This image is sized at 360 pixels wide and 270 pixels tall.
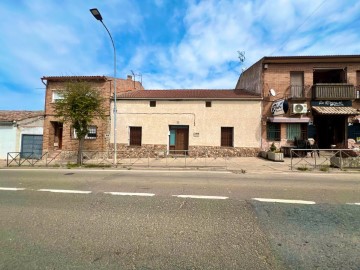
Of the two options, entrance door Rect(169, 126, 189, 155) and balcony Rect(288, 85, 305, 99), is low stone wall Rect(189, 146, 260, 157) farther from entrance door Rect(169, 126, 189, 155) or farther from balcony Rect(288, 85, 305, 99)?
balcony Rect(288, 85, 305, 99)

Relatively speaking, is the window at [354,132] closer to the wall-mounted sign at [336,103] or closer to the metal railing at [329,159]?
the wall-mounted sign at [336,103]

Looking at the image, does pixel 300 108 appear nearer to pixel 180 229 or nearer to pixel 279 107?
pixel 279 107

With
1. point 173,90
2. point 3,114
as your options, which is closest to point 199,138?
point 173,90

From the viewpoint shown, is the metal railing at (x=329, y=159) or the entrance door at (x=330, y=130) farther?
the entrance door at (x=330, y=130)

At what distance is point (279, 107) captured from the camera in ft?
54.0

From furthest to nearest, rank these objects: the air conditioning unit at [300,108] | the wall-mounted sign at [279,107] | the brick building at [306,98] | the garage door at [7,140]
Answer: the garage door at [7,140] → the brick building at [306,98] → the air conditioning unit at [300,108] → the wall-mounted sign at [279,107]

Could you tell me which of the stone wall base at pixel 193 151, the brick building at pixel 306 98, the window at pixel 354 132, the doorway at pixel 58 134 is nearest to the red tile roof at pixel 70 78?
the doorway at pixel 58 134

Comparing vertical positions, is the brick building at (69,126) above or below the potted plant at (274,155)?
above

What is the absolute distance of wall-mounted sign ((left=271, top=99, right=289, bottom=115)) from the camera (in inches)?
630

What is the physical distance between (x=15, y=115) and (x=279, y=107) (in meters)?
22.9

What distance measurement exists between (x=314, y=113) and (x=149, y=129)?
13.0 m

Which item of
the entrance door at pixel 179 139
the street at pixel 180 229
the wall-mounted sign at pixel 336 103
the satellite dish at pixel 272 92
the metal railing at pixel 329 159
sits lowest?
the street at pixel 180 229

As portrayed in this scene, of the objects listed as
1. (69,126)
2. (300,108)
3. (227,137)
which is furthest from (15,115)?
(300,108)

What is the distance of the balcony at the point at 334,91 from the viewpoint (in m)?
17.3
